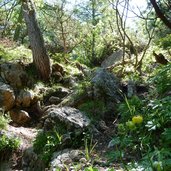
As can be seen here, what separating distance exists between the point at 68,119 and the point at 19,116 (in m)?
3.05

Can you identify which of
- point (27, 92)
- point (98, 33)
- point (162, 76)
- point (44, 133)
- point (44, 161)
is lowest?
point (44, 161)

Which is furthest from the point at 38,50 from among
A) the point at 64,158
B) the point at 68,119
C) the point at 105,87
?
the point at 64,158

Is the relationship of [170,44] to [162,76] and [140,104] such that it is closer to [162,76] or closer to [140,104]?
[162,76]

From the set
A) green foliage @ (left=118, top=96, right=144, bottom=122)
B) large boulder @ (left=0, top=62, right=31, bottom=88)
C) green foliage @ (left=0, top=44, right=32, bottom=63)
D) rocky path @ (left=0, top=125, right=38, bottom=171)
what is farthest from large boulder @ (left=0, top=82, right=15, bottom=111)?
green foliage @ (left=118, top=96, right=144, bottom=122)

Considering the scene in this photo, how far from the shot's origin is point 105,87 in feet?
22.4

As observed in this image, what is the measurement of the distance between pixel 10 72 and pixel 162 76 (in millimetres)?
4620

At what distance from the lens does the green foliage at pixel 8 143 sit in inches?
240

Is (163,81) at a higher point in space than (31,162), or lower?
higher

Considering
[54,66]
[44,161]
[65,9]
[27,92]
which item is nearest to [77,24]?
[65,9]

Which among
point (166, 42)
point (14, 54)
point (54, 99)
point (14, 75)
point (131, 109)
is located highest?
point (14, 54)

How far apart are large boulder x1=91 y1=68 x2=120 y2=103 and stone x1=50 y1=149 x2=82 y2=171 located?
2.21 metres

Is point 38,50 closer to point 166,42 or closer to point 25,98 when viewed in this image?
point 25,98

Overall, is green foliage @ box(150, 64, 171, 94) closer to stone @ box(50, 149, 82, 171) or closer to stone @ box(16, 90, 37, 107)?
stone @ box(50, 149, 82, 171)

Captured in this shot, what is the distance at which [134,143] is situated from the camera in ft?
13.6
